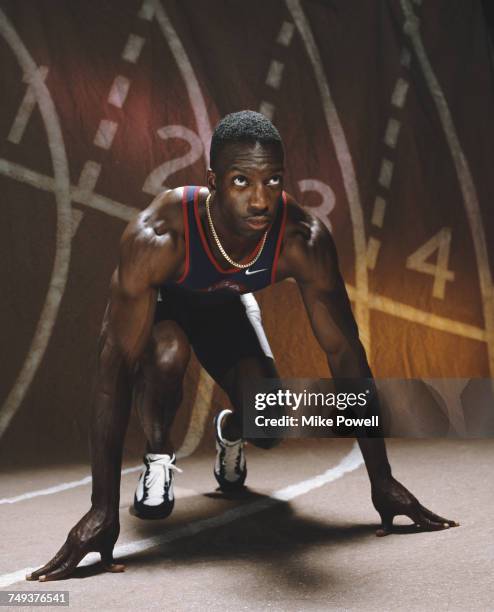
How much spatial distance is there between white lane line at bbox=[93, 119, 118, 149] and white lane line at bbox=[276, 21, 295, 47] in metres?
0.96

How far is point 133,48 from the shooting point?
12.7 ft

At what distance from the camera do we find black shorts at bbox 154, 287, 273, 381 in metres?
2.65

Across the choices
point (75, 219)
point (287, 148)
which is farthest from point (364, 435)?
point (287, 148)

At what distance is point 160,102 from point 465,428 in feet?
6.74

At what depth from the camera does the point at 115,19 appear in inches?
151

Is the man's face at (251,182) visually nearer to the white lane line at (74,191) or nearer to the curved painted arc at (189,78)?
the white lane line at (74,191)

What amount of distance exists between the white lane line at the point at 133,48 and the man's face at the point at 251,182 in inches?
79.1

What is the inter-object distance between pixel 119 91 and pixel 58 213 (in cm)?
63

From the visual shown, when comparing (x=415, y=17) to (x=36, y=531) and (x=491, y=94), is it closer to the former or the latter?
(x=491, y=94)
